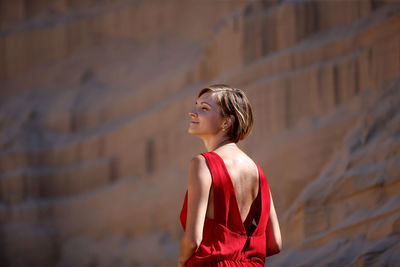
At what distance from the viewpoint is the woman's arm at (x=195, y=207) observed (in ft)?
7.86

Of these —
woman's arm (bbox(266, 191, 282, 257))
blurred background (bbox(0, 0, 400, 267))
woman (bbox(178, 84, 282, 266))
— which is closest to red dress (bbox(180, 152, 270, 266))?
woman (bbox(178, 84, 282, 266))

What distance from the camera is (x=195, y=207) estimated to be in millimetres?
2414

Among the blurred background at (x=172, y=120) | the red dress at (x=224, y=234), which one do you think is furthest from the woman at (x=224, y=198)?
the blurred background at (x=172, y=120)

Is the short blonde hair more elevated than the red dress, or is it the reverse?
the short blonde hair

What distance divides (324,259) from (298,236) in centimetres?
66

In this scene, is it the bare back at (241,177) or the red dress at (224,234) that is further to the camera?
the bare back at (241,177)

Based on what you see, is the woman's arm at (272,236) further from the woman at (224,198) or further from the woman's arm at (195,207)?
the woman's arm at (195,207)

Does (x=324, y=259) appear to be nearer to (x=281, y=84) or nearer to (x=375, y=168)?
(x=375, y=168)

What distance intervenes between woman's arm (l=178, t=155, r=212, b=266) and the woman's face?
289 mm

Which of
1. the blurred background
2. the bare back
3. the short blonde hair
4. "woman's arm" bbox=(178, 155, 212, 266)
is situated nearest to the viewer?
"woman's arm" bbox=(178, 155, 212, 266)

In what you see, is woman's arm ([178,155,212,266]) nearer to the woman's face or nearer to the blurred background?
the woman's face

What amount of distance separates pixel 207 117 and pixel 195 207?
52 centimetres

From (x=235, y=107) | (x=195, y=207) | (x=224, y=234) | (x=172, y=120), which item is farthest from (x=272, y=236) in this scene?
(x=172, y=120)

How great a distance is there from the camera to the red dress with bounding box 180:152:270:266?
2453mm
